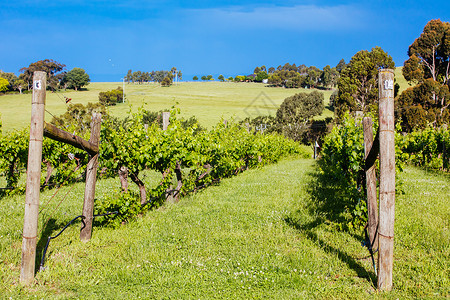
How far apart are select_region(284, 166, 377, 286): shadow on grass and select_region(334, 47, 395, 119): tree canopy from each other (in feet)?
97.2

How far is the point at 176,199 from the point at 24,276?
4092 mm

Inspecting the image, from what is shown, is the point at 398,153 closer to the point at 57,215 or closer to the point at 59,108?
the point at 57,215

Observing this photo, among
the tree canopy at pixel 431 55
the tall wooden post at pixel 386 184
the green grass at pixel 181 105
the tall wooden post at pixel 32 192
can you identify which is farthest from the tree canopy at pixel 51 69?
the tree canopy at pixel 431 55

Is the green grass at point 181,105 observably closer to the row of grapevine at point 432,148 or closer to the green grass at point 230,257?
the row of grapevine at point 432,148

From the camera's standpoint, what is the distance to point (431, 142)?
46.4ft

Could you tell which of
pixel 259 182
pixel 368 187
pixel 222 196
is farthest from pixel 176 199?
pixel 368 187

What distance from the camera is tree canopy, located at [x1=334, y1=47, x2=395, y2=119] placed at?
1423 inches

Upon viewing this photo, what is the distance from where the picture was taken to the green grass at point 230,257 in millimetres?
3566

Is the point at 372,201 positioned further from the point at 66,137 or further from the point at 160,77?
the point at 160,77

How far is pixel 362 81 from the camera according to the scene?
3712 cm

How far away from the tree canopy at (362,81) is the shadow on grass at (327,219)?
29635 millimetres

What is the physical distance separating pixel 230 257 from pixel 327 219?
246 cm

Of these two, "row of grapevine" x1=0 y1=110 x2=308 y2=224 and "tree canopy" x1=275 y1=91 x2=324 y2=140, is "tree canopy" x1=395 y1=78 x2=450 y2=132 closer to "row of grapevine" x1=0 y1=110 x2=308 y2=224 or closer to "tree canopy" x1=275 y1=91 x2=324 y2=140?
"tree canopy" x1=275 y1=91 x2=324 y2=140

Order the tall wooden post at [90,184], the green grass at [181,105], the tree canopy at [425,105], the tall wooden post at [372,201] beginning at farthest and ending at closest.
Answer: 1. the green grass at [181,105]
2. the tree canopy at [425,105]
3. the tall wooden post at [90,184]
4. the tall wooden post at [372,201]
